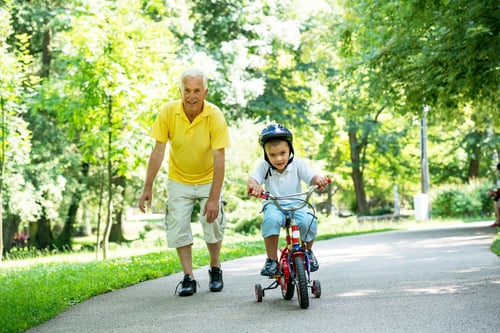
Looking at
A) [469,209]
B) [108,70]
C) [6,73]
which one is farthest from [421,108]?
[469,209]

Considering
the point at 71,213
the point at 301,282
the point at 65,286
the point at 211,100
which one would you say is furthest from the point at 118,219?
the point at 301,282

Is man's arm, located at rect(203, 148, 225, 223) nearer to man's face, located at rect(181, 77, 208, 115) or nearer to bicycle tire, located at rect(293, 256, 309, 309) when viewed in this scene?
man's face, located at rect(181, 77, 208, 115)

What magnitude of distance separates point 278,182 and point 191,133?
1.03m

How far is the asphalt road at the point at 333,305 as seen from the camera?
16.3 ft

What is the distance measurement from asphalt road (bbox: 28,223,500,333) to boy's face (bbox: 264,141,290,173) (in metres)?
1.24

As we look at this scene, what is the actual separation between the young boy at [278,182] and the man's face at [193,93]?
79 cm

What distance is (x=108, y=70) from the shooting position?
13586mm

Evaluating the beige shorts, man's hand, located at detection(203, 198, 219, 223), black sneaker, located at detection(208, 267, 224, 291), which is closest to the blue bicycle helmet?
man's hand, located at detection(203, 198, 219, 223)

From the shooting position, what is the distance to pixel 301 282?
5559 mm

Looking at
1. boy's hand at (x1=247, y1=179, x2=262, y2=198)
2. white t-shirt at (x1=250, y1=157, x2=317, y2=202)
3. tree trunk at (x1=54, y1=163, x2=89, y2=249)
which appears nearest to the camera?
boy's hand at (x1=247, y1=179, x2=262, y2=198)

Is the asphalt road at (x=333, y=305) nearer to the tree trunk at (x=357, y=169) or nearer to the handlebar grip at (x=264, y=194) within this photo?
the handlebar grip at (x=264, y=194)

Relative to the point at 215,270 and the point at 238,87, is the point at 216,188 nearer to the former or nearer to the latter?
the point at 215,270

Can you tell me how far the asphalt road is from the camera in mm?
4980

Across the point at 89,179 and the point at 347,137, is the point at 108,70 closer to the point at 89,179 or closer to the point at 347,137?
the point at 89,179
